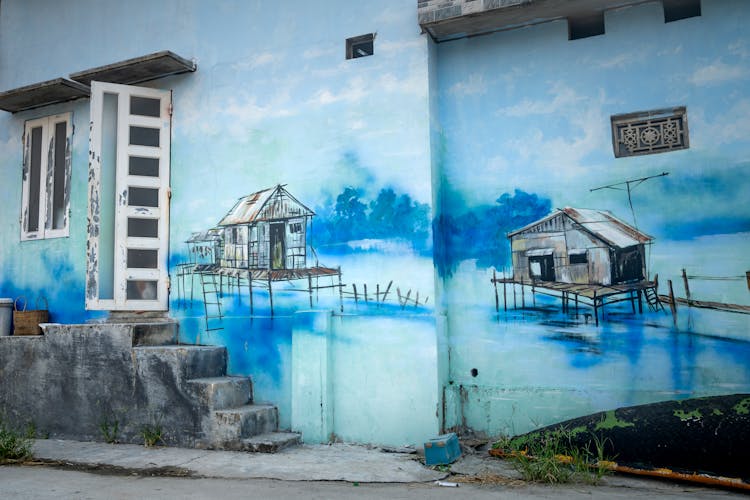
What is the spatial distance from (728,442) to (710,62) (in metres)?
3.08

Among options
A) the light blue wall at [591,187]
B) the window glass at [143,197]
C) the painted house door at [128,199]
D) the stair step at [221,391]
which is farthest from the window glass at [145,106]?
the light blue wall at [591,187]

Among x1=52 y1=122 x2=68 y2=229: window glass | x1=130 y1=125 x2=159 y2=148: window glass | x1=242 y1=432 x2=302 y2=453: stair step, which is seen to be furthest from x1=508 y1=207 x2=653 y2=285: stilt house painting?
x1=52 y1=122 x2=68 y2=229: window glass

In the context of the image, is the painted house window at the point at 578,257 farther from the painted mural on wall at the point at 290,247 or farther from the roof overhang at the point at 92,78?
the roof overhang at the point at 92,78

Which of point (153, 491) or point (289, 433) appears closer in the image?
point (153, 491)

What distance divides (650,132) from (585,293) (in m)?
1.49

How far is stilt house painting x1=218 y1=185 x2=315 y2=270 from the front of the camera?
6.35 m

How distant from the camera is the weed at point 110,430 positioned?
6.16 m

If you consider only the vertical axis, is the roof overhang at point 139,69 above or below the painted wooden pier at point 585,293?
above

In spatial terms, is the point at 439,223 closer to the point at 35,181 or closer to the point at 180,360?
the point at 180,360

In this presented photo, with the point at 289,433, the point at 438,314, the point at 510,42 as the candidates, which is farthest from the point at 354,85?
the point at 289,433

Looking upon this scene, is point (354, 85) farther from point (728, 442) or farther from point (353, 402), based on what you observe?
point (728, 442)

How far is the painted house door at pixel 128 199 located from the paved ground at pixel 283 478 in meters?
1.78

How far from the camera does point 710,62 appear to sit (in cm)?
529

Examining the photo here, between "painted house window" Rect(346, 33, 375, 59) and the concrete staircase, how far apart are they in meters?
3.30
